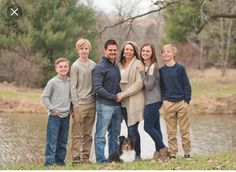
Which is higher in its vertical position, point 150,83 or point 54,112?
point 150,83

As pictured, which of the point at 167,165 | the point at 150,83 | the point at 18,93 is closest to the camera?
the point at 167,165

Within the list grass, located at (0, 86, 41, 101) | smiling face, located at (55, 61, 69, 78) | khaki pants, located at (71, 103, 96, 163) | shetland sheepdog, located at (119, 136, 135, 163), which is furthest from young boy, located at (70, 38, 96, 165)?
grass, located at (0, 86, 41, 101)

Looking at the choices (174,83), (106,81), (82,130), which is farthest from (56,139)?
(174,83)

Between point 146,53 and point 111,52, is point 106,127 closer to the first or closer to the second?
point 111,52

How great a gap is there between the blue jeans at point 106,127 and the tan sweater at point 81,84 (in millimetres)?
216

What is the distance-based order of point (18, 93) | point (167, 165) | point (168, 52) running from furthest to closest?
point (18, 93) → point (168, 52) → point (167, 165)

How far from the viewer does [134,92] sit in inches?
295

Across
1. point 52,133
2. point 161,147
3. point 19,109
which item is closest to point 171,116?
point 161,147

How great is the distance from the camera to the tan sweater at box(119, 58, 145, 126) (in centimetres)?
752

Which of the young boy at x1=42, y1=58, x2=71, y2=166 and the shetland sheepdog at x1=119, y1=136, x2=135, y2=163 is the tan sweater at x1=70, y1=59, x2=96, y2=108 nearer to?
the young boy at x1=42, y1=58, x2=71, y2=166

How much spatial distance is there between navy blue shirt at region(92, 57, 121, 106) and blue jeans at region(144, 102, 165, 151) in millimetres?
513

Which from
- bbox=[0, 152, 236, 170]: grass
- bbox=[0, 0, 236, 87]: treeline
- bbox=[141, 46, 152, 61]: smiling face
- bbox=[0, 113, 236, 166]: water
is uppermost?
bbox=[0, 0, 236, 87]: treeline

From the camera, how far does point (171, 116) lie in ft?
25.8

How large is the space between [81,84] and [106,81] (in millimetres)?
386
